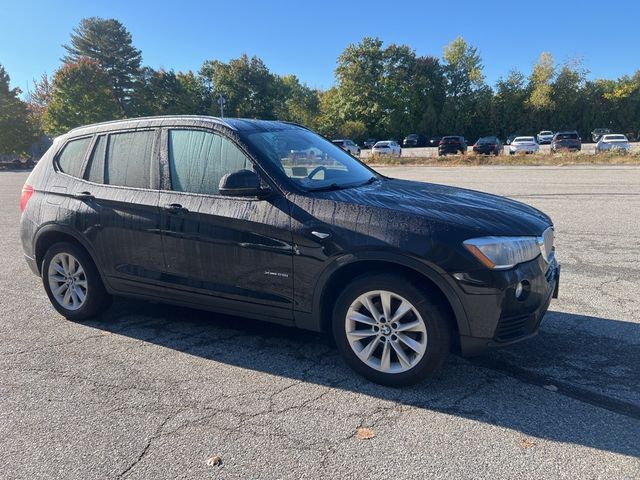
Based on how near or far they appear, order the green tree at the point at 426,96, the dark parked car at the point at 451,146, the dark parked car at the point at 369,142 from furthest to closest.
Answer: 1. the green tree at the point at 426,96
2. the dark parked car at the point at 369,142
3. the dark parked car at the point at 451,146

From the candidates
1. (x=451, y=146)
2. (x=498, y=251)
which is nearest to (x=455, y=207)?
(x=498, y=251)

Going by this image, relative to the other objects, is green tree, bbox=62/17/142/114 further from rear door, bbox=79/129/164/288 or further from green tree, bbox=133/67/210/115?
rear door, bbox=79/129/164/288

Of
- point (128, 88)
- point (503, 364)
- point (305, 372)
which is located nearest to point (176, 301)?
point (305, 372)

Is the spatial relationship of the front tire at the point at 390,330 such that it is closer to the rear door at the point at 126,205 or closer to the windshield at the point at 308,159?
the windshield at the point at 308,159

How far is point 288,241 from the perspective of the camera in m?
3.45

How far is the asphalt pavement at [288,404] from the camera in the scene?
2.58 meters

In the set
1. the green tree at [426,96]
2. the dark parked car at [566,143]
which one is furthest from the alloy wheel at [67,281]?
the green tree at [426,96]

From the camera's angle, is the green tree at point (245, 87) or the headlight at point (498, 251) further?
the green tree at point (245, 87)

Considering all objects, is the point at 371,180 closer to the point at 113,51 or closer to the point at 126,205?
the point at 126,205

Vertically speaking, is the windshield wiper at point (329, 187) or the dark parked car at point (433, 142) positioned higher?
the dark parked car at point (433, 142)

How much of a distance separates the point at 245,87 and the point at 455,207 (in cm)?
7037

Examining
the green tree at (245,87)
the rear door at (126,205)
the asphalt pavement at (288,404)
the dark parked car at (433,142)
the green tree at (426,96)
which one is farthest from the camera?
the green tree at (245,87)

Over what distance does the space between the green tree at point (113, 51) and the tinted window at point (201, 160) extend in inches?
2489

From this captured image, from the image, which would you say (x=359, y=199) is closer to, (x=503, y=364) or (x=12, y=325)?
(x=503, y=364)
